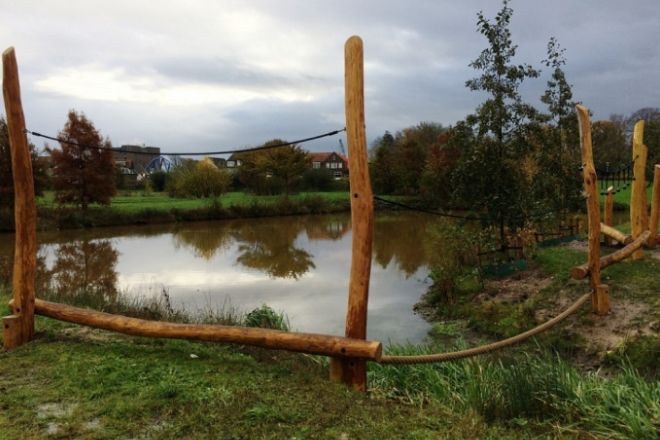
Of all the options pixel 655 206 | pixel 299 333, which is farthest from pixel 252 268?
pixel 299 333

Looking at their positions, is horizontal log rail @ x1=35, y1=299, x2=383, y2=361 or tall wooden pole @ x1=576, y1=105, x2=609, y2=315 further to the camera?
tall wooden pole @ x1=576, y1=105, x2=609, y2=315

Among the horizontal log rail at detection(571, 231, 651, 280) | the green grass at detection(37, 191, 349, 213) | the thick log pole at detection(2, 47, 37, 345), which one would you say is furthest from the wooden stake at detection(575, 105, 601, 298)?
the green grass at detection(37, 191, 349, 213)

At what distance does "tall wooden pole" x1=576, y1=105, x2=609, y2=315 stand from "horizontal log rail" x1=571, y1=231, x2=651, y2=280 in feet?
0.51

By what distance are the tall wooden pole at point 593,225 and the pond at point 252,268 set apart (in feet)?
8.75

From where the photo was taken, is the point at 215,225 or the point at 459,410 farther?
the point at 215,225

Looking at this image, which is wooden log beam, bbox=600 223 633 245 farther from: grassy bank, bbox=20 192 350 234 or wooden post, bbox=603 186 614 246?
grassy bank, bbox=20 192 350 234

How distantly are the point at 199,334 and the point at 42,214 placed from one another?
25445mm

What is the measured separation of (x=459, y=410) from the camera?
12.1ft

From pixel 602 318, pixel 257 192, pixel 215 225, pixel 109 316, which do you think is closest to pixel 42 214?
pixel 215 225

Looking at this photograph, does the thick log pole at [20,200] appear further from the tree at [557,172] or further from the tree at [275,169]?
the tree at [275,169]

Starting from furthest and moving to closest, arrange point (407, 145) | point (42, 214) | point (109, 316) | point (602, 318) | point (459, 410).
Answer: point (407, 145) → point (42, 214) → point (602, 318) → point (109, 316) → point (459, 410)

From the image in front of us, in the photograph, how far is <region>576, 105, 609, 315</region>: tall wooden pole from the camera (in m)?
6.73

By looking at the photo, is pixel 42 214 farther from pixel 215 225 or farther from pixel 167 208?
pixel 215 225

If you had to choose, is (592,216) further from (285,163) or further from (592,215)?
(285,163)
